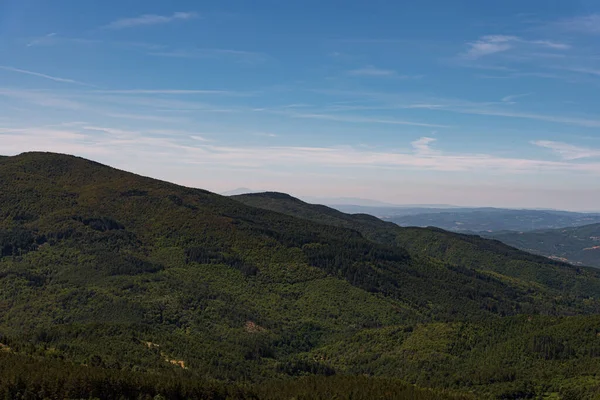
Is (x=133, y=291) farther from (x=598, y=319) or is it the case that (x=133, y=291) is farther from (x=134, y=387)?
(x=598, y=319)

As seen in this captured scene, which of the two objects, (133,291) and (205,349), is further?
(133,291)

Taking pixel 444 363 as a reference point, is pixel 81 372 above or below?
above

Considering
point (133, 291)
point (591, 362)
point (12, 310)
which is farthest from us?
point (133, 291)

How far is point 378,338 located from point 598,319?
62.2 metres

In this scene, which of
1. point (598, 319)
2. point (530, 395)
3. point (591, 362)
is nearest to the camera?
point (530, 395)

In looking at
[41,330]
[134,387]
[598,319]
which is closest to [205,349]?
[41,330]

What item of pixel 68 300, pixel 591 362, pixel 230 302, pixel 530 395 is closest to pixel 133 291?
pixel 68 300

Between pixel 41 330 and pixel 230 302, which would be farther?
pixel 230 302

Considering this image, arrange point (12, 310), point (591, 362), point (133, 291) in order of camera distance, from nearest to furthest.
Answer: point (591, 362), point (12, 310), point (133, 291)

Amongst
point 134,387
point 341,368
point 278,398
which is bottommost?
point 341,368

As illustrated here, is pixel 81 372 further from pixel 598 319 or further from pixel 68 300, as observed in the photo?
pixel 598 319

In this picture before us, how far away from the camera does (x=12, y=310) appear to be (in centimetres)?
15850

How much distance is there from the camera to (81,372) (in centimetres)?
8031

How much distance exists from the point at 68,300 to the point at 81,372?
315 feet
